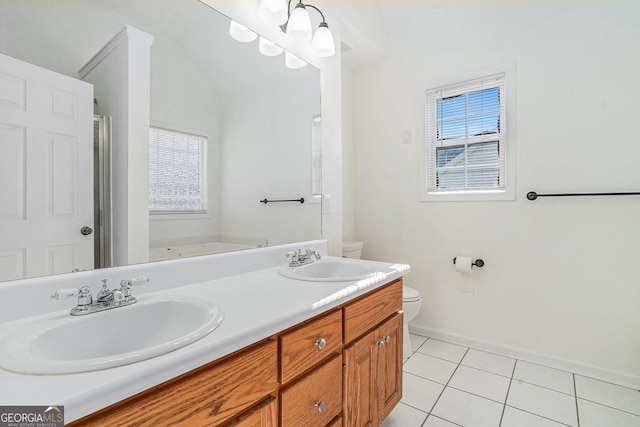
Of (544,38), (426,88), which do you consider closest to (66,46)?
(426,88)

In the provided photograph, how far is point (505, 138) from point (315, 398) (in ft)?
6.86

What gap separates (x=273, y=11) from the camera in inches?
57.8

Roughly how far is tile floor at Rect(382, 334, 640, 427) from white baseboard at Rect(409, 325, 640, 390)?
0.04m

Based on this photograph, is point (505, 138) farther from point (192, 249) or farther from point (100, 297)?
point (100, 297)

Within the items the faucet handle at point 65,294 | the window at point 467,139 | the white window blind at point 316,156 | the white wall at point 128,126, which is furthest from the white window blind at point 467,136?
the faucet handle at point 65,294

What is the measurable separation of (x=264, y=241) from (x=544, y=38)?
2.22 metres

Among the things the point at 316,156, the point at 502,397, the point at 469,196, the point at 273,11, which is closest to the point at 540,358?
the point at 502,397

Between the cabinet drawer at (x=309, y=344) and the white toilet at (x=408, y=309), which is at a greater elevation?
the cabinet drawer at (x=309, y=344)

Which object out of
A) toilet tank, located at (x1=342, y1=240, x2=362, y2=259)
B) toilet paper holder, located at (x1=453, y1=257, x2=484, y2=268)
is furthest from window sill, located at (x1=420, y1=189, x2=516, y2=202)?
toilet tank, located at (x1=342, y1=240, x2=362, y2=259)

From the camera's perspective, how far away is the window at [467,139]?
2170 mm

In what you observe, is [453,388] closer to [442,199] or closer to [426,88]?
[442,199]

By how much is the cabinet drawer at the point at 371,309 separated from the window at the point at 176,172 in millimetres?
749

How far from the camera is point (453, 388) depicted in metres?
1.77

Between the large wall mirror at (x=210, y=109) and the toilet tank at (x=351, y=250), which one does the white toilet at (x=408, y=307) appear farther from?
Answer: the large wall mirror at (x=210, y=109)
